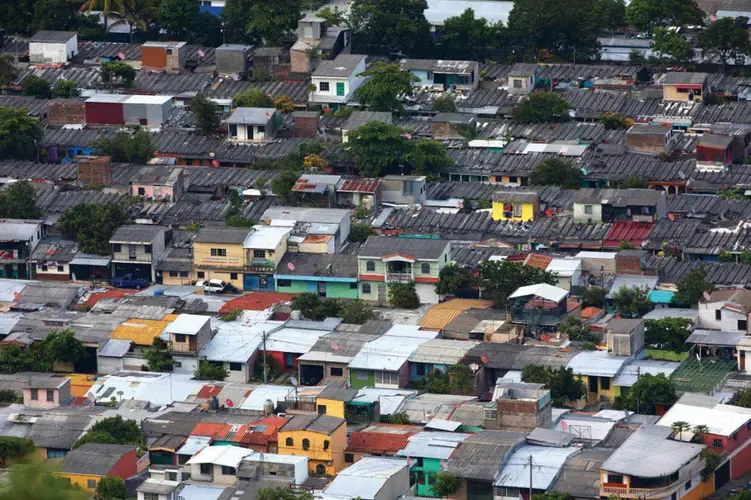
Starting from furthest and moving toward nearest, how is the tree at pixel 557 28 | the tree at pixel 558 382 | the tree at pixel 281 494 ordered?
the tree at pixel 557 28, the tree at pixel 558 382, the tree at pixel 281 494

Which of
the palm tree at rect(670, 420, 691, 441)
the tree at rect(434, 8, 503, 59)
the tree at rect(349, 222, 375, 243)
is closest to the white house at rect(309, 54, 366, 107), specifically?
the tree at rect(434, 8, 503, 59)

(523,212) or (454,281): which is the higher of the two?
(523,212)

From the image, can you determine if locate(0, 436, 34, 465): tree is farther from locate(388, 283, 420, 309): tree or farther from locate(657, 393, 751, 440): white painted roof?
locate(388, 283, 420, 309): tree

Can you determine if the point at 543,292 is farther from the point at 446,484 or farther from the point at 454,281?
the point at 446,484

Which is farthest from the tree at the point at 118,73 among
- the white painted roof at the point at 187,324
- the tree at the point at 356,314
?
the white painted roof at the point at 187,324

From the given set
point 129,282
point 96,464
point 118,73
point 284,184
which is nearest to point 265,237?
point 129,282

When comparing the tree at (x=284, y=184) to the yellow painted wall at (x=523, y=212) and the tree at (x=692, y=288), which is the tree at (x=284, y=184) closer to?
the yellow painted wall at (x=523, y=212)
